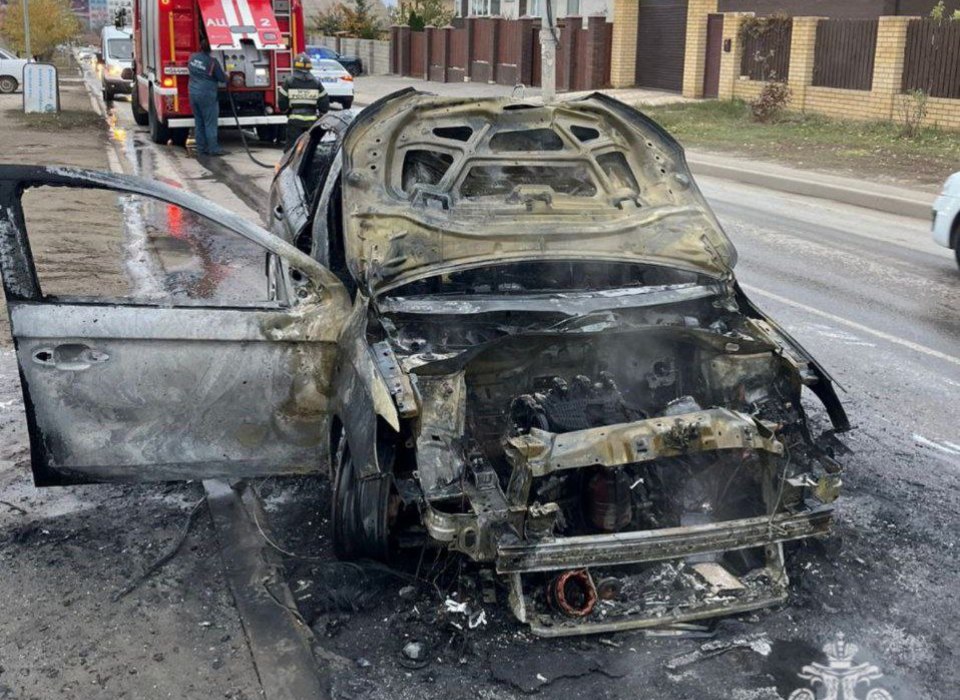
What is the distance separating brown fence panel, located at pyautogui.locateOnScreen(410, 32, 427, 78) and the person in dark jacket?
25.4 metres

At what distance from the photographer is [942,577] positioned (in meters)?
4.49

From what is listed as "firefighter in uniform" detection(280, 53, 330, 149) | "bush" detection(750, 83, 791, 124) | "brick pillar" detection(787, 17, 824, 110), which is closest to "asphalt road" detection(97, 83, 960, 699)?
"firefighter in uniform" detection(280, 53, 330, 149)

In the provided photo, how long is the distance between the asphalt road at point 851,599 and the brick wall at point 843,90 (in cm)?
1344

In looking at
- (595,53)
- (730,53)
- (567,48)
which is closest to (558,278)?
(730,53)

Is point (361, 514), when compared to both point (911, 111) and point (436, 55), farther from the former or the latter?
point (436, 55)

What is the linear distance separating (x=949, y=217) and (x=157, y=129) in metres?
14.2

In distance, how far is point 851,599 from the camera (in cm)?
429

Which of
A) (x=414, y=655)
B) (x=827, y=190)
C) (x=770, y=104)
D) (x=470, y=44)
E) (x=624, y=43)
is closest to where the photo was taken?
(x=414, y=655)

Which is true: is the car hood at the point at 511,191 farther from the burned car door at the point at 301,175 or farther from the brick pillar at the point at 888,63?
the brick pillar at the point at 888,63

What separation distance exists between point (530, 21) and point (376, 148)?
32.1 metres

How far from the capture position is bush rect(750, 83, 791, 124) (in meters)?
23.0

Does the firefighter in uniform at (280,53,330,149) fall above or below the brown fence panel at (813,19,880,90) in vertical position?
below

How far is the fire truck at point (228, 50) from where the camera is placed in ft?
57.1

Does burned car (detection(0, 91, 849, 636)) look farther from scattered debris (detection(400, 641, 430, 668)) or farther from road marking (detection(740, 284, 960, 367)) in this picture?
road marking (detection(740, 284, 960, 367))
